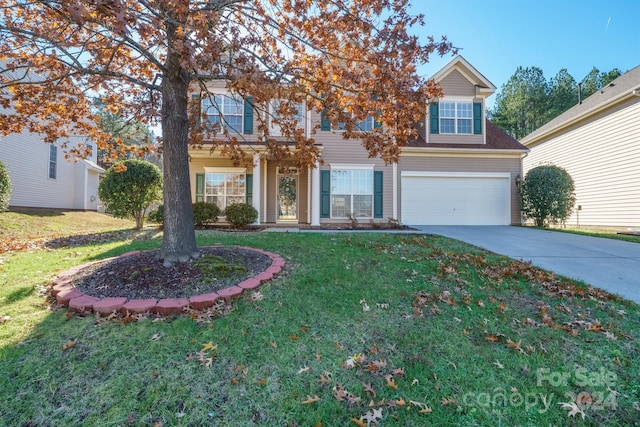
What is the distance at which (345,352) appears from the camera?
2445mm

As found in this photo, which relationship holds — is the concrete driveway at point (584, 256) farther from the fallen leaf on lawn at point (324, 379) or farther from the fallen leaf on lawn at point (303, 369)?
the fallen leaf on lawn at point (303, 369)

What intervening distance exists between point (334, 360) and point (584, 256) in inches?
261

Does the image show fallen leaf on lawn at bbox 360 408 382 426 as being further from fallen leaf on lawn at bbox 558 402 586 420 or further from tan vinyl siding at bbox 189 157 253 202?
tan vinyl siding at bbox 189 157 253 202

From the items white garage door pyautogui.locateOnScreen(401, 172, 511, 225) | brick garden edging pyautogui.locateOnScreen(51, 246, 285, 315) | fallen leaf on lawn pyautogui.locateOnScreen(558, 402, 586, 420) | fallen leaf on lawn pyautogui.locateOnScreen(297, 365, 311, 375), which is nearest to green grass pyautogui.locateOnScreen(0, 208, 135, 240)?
brick garden edging pyautogui.locateOnScreen(51, 246, 285, 315)

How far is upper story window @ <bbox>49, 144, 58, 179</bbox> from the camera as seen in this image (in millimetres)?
14330

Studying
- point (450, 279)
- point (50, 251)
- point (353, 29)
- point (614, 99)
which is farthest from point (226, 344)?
point (614, 99)

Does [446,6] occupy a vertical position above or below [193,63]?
above

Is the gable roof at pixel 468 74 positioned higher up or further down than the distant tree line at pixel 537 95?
further down

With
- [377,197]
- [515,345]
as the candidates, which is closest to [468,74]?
[377,197]

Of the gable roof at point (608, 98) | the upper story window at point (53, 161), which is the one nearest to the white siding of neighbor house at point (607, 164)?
the gable roof at point (608, 98)

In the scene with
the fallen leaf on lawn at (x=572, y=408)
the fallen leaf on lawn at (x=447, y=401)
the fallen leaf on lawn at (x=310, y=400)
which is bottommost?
the fallen leaf on lawn at (x=572, y=408)

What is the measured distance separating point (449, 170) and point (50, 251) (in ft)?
42.3

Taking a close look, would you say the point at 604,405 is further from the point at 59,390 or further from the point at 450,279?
the point at 59,390

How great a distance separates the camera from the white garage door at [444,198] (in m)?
12.0
